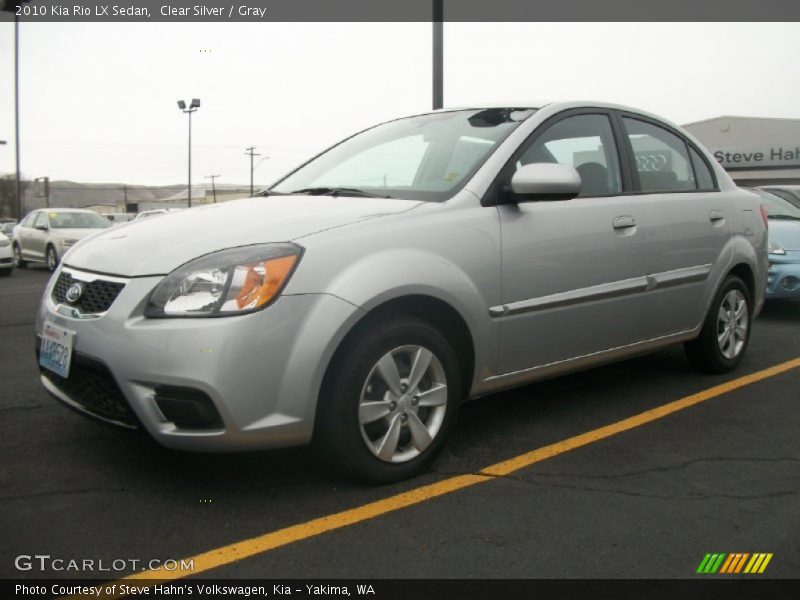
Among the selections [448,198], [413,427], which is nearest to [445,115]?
A: [448,198]

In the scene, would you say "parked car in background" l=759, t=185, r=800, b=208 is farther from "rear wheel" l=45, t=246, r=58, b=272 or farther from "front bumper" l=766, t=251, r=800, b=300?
"rear wheel" l=45, t=246, r=58, b=272

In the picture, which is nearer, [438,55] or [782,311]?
[782,311]

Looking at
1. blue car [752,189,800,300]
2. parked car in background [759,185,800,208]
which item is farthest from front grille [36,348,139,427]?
parked car in background [759,185,800,208]

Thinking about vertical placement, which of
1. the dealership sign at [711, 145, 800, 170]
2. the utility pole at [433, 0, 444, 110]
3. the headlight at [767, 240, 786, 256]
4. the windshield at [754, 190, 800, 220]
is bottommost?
the headlight at [767, 240, 786, 256]

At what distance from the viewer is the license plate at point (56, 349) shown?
2805 mm

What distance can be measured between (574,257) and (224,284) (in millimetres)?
1734

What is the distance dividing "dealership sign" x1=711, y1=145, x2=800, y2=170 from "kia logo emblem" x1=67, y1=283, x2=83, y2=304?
1509 inches

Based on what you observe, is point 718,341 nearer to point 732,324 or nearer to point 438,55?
point 732,324

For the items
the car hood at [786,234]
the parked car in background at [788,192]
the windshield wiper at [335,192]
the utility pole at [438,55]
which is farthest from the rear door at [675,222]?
the utility pole at [438,55]

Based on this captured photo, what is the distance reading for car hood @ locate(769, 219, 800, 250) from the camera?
6.99 meters

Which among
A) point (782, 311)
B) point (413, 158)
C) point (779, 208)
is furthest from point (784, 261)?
point (413, 158)

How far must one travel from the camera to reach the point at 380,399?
2.88 meters

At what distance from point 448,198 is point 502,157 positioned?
39cm
